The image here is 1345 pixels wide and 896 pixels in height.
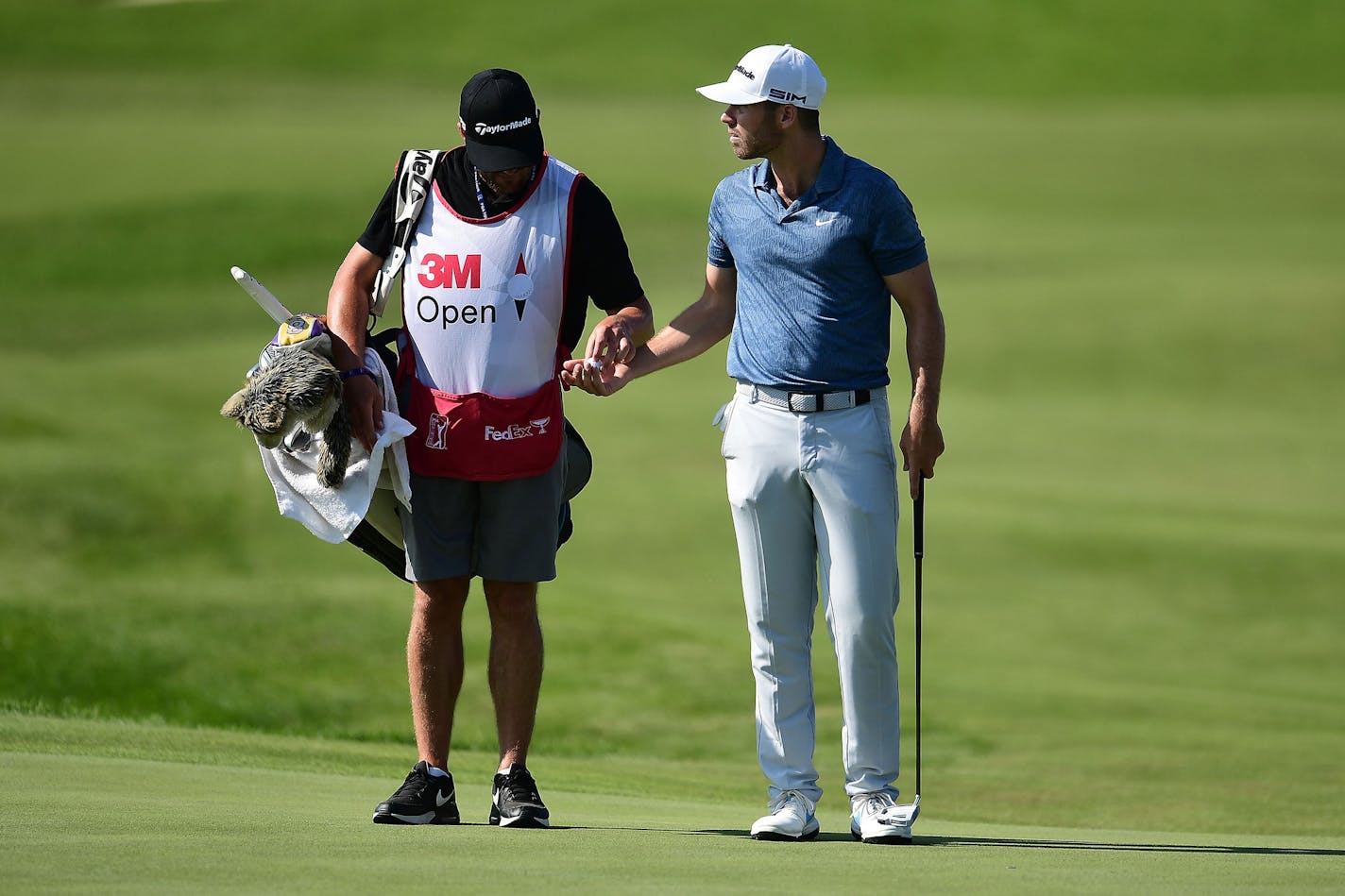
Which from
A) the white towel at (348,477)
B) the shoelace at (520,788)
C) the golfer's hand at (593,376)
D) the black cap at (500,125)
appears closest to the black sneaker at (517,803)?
the shoelace at (520,788)

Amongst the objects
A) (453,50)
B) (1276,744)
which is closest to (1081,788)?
(1276,744)

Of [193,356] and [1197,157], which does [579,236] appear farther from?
[1197,157]

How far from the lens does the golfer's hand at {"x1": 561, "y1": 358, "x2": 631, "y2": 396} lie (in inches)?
204

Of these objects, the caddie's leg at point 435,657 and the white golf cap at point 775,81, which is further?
the caddie's leg at point 435,657

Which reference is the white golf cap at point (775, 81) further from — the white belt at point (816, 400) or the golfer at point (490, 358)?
the white belt at point (816, 400)

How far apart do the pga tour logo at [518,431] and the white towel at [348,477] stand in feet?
0.76

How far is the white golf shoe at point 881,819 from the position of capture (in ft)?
16.5

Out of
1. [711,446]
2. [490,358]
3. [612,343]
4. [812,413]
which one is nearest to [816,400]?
[812,413]

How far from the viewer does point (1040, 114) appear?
2098 inches

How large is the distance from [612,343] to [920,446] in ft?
2.90

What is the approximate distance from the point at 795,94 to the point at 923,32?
190 ft

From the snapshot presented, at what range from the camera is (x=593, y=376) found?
5199 millimetres

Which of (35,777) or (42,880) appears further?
(35,777)

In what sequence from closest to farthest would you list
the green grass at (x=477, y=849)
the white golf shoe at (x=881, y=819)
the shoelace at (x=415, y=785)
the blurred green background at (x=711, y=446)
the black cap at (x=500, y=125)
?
the green grass at (x=477, y=849)
the white golf shoe at (x=881, y=819)
the shoelace at (x=415, y=785)
the black cap at (x=500, y=125)
the blurred green background at (x=711, y=446)
